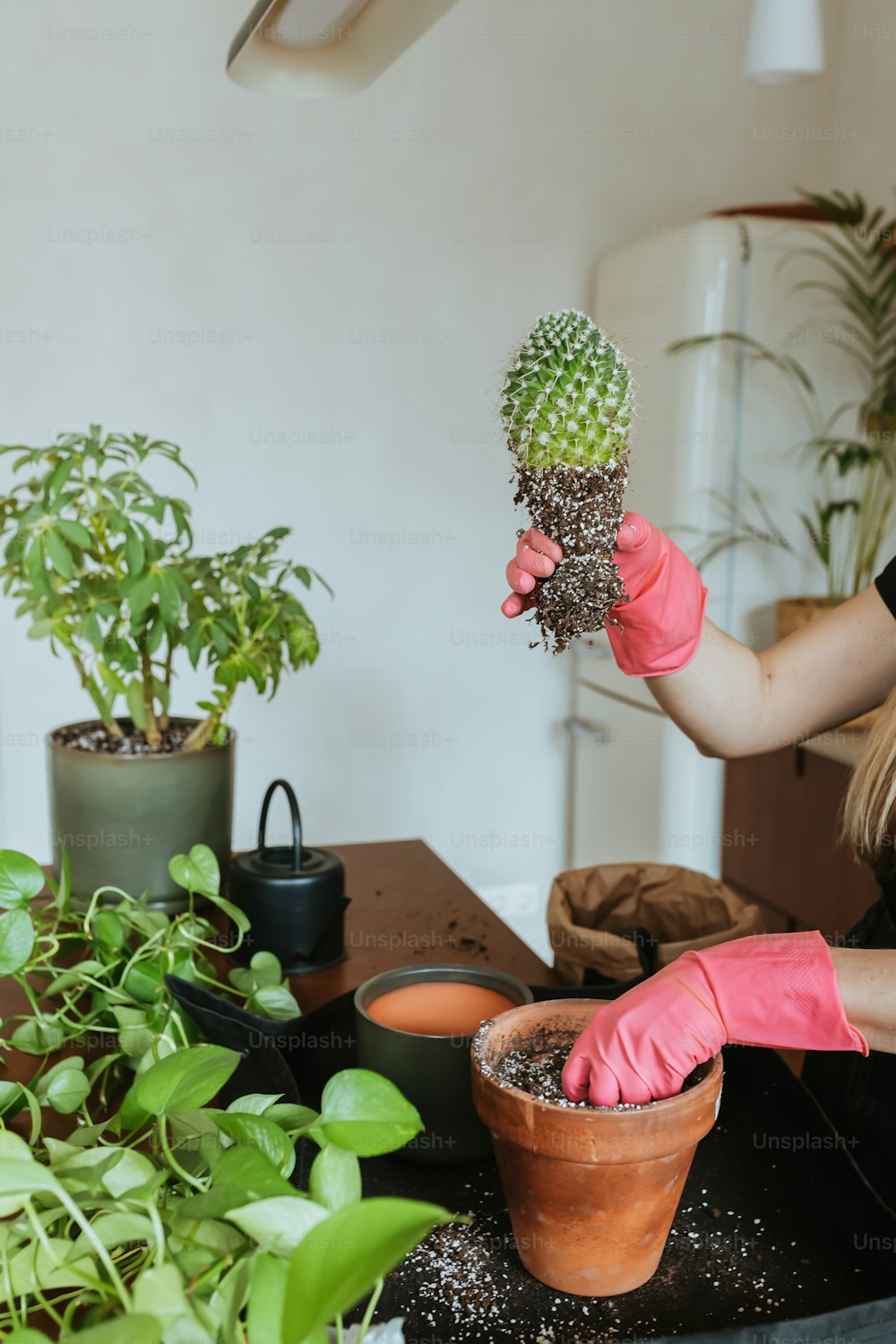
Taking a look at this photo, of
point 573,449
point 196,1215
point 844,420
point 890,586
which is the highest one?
point 844,420

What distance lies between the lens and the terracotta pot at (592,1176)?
64cm

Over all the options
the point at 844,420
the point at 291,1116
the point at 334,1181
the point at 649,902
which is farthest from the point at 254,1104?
the point at 844,420

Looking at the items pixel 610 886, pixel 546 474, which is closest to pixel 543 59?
pixel 610 886

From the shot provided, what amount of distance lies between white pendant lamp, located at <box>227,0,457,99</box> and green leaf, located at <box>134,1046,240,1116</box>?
1027mm

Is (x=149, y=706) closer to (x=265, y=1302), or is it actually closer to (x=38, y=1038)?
(x=38, y=1038)

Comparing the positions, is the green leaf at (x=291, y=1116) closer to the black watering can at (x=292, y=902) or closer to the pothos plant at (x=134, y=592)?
the black watering can at (x=292, y=902)

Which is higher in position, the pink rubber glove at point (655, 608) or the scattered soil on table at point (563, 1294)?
the pink rubber glove at point (655, 608)

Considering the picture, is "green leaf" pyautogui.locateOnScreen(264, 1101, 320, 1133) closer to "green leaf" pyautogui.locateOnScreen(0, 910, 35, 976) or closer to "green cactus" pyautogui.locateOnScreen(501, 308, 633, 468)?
"green leaf" pyautogui.locateOnScreen(0, 910, 35, 976)

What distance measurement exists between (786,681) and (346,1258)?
37.0 inches

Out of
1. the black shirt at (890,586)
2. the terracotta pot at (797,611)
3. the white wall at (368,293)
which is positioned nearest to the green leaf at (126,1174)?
the black shirt at (890,586)

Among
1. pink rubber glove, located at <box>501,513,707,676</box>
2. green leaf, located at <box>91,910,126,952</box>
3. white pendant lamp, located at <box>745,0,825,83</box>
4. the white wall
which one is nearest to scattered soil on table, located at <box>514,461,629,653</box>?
pink rubber glove, located at <box>501,513,707,676</box>

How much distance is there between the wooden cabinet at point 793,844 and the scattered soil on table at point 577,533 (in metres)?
1.57

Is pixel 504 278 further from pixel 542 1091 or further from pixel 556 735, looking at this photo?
pixel 542 1091

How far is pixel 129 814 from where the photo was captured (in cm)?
127
